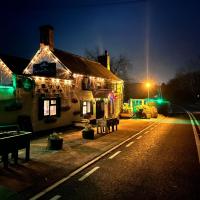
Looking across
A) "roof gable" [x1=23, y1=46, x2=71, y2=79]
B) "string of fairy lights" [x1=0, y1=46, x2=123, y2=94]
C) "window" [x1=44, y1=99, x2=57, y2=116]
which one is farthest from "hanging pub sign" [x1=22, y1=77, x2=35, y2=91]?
"roof gable" [x1=23, y1=46, x2=71, y2=79]

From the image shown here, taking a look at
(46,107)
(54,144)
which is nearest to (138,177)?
(54,144)

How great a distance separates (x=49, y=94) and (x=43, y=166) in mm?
9023

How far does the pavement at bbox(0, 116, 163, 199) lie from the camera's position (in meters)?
6.62

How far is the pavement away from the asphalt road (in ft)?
2.00

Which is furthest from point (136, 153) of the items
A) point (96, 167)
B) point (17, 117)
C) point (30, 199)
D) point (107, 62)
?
point (107, 62)

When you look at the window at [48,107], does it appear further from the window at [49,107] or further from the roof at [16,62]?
the roof at [16,62]

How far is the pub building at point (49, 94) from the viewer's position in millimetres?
14453

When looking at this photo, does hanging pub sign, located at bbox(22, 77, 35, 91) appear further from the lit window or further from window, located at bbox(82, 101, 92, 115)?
window, located at bbox(82, 101, 92, 115)

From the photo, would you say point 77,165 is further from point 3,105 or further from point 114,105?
point 114,105

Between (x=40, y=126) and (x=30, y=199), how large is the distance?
10.7 metres

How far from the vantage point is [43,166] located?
28.6ft

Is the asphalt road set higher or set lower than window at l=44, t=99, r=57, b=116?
lower

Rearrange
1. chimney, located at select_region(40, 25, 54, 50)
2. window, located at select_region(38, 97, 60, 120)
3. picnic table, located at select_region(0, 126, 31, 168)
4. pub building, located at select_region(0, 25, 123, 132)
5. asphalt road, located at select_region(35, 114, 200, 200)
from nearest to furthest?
asphalt road, located at select_region(35, 114, 200, 200) → picnic table, located at select_region(0, 126, 31, 168) → pub building, located at select_region(0, 25, 123, 132) → window, located at select_region(38, 97, 60, 120) → chimney, located at select_region(40, 25, 54, 50)

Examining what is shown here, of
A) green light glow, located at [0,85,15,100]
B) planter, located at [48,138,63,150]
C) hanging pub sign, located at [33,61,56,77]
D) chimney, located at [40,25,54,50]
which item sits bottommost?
planter, located at [48,138,63,150]
